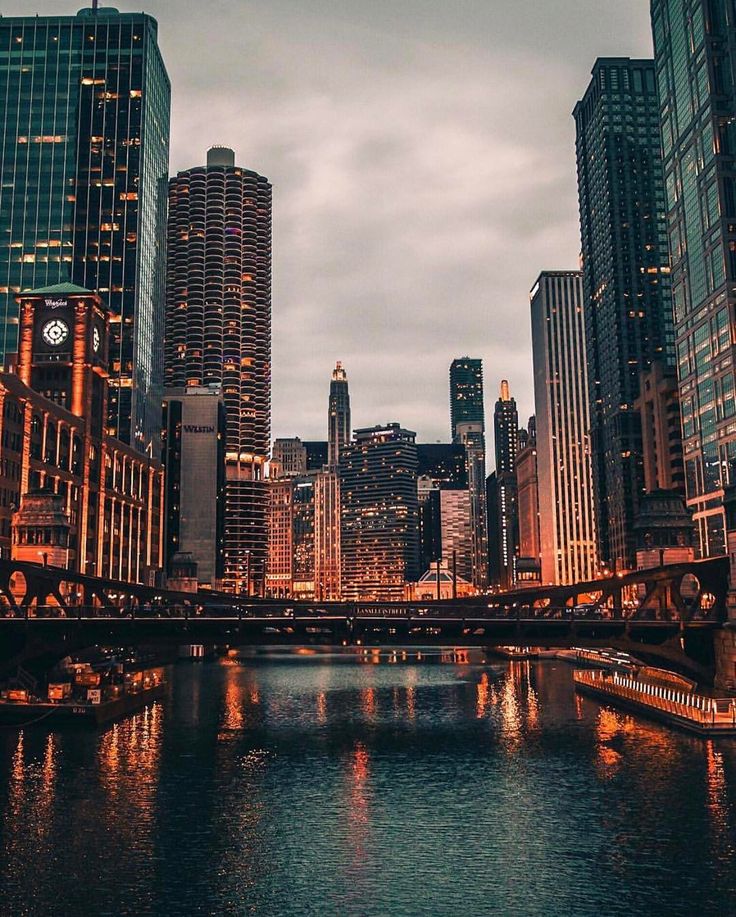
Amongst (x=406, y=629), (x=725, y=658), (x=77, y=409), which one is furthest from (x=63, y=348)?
(x=725, y=658)

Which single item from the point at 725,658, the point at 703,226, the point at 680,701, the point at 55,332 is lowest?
the point at 680,701

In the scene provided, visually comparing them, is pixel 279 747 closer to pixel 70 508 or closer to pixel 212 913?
pixel 212 913

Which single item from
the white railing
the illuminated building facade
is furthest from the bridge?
the illuminated building facade

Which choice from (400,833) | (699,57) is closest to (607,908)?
(400,833)

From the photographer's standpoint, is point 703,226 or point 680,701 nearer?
point 680,701

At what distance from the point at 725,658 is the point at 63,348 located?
131 metres

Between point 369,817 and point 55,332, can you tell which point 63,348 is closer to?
point 55,332

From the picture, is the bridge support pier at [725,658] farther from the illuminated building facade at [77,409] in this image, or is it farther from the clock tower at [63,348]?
the clock tower at [63,348]

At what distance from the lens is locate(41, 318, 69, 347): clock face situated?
171000 mm

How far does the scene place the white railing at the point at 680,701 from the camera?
74188mm

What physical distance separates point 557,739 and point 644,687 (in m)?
20.8

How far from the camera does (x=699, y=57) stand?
153250 mm

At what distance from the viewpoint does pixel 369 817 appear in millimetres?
52406

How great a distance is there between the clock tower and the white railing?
107 m
